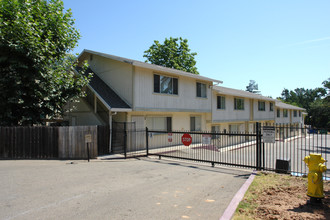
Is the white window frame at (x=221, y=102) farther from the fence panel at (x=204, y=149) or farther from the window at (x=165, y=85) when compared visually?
the fence panel at (x=204, y=149)

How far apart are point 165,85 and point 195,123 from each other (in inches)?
221

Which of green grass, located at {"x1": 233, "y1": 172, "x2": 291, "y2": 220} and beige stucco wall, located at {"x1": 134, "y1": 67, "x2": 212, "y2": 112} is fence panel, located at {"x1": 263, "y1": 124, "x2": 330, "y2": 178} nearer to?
green grass, located at {"x1": 233, "y1": 172, "x2": 291, "y2": 220}

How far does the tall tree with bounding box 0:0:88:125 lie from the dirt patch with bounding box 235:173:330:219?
10747mm

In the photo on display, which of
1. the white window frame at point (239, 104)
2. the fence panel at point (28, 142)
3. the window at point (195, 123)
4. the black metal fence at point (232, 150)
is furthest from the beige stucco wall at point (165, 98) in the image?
the white window frame at point (239, 104)

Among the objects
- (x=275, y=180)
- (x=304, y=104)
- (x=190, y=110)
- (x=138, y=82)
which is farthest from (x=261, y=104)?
(x=304, y=104)

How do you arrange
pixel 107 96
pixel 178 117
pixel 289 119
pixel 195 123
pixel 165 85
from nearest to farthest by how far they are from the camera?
pixel 107 96 → pixel 165 85 → pixel 178 117 → pixel 195 123 → pixel 289 119

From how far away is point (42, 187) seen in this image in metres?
6.49

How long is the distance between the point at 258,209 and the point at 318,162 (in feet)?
5.84

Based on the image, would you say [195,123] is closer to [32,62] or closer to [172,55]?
[32,62]

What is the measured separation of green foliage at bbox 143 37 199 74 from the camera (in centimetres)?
3753

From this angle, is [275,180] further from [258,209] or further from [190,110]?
[190,110]

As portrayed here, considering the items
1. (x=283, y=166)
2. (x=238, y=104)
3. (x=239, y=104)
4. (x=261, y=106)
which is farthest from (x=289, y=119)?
(x=283, y=166)

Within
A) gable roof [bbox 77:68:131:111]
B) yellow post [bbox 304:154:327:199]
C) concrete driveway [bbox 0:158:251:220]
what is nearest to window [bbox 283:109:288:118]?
gable roof [bbox 77:68:131:111]

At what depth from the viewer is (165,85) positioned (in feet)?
54.4
